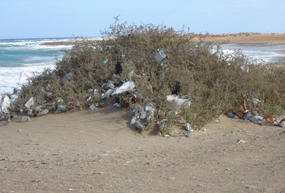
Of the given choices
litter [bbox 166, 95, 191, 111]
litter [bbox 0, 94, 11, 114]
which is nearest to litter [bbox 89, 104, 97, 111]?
litter [bbox 166, 95, 191, 111]

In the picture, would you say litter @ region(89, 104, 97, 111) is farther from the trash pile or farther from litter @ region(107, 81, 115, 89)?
litter @ region(107, 81, 115, 89)

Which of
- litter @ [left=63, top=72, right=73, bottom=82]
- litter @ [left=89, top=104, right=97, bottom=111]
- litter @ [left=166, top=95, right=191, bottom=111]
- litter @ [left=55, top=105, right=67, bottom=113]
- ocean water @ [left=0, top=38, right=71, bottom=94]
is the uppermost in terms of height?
litter @ [left=63, top=72, right=73, bottom=82]

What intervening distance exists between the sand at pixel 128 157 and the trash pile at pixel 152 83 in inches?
12.6

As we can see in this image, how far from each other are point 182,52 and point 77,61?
2.37 metres

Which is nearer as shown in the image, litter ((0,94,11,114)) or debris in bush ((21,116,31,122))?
debris in bush ((21,116,31,122))

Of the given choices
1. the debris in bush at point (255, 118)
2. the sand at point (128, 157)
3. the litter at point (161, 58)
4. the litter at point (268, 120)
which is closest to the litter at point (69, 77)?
the sand at point (128, 157)

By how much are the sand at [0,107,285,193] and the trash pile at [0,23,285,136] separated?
1.05 ft

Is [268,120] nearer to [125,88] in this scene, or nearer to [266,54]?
[125,88]

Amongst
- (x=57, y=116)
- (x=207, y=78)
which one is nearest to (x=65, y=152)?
(x=57, y=116)

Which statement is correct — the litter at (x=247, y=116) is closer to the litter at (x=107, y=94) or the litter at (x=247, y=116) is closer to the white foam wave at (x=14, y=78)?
the litter at (x=107, y=94)

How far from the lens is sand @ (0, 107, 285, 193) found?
353cm

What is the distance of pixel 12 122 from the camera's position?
6801mm

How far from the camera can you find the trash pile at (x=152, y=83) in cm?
607

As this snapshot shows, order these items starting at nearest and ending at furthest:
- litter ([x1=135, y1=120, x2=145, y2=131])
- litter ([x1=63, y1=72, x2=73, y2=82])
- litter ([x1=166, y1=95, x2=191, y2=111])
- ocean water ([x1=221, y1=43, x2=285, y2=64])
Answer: litter ([x1=135, y1=120, x2=145, y2=131]), litter ([x1=166, y1=95, x2=191, y2=111]), litter ([x1=63, y1=72, x2=73, y2=82]), ocean water ([x1=221, y1=43, x2=285, y2=64])
